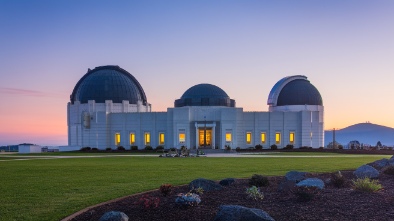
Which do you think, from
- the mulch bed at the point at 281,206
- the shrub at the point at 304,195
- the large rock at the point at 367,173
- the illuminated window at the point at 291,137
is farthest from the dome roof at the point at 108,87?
the shrub at the point at 304,195

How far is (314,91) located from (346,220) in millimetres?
69191

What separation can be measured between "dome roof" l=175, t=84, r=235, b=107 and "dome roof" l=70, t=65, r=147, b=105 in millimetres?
11121

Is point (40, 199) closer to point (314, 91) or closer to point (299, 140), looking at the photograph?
point (299, 140)

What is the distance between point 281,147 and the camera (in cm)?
6425

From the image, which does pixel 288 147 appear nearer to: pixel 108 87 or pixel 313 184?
pixel 108 87

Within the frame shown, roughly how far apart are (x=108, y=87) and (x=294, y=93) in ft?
122

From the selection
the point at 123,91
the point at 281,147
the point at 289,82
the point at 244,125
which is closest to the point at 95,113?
the point at 123,91

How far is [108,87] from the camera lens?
238 feet

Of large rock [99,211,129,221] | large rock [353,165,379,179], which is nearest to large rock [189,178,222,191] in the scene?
large rock [99,211,129,221]

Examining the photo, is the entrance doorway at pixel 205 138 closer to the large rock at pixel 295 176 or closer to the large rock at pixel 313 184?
the large rock at pixel 295 176

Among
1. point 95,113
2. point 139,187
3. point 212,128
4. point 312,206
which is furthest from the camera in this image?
point 95,113

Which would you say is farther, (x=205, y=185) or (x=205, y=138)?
(x=205, y=138)

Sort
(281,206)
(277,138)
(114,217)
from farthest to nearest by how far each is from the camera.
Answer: (277,138), (281,206), (114,217)

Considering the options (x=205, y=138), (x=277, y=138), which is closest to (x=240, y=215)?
(x=205, y=138)
